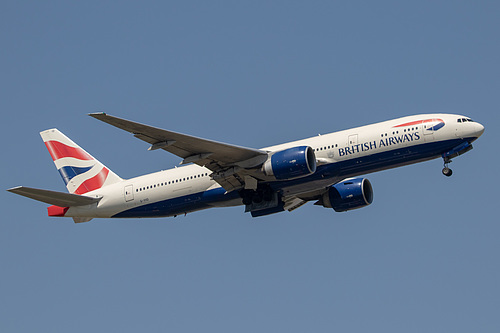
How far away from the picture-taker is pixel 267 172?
4222cm

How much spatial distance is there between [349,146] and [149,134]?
10.8m

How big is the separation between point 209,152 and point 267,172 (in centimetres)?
332

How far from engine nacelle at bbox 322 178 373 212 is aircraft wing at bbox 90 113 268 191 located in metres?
6.82

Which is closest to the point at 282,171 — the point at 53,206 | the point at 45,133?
the point at 53,206

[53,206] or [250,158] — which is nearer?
[250,158]

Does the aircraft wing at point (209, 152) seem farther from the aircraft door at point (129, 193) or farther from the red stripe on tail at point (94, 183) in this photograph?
the red stripe on tail at point (94, 183)

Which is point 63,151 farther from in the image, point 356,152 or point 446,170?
point 446,170

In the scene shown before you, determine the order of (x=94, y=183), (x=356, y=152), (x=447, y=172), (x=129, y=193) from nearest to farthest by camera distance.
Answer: (x=356, y=152) → (x=447, y=172) → (x=129, y=193) → (x=94, y=183)

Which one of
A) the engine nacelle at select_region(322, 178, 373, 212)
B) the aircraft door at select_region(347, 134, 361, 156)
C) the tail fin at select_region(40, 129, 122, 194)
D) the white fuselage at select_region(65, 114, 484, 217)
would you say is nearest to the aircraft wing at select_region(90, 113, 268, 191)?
the white fuselage at select_region(65, 114, 484, 217)

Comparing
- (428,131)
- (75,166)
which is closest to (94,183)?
(75,166)

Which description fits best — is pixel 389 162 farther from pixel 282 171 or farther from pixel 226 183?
pixel 226 183

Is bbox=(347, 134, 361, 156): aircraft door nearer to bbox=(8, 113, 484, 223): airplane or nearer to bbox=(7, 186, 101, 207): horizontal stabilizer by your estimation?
bbox=(8, 113, 484, 223): airplane

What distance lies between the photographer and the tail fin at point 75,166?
1938 inches

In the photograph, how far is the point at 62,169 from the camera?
50.8m
